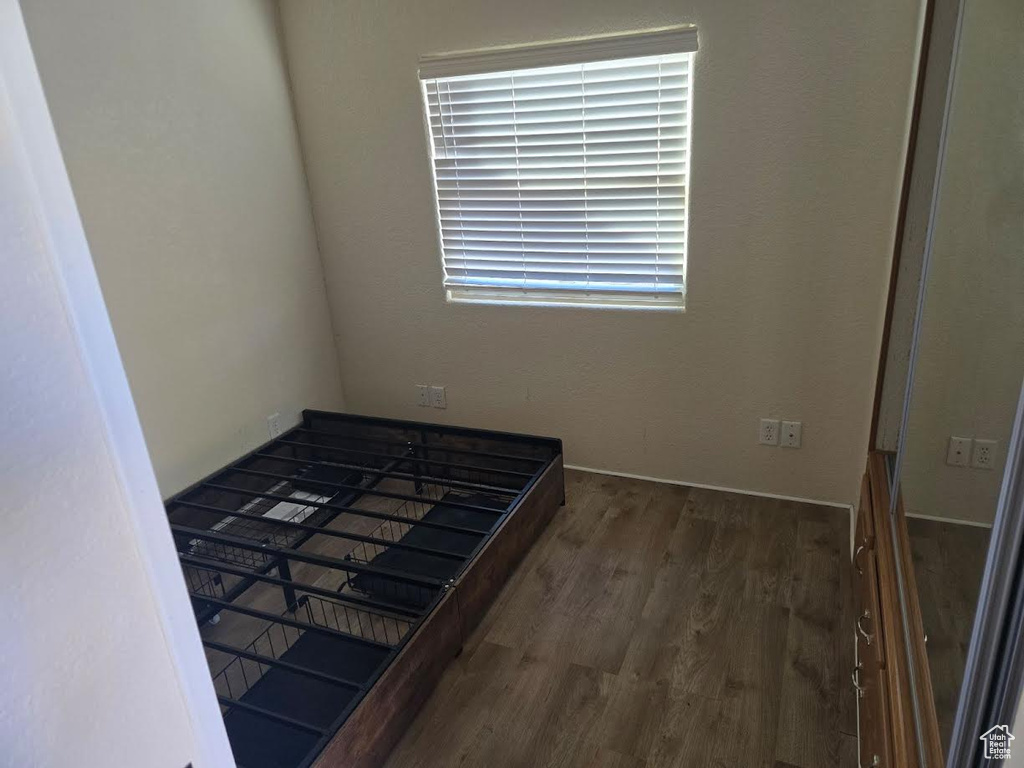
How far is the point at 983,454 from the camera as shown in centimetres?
99

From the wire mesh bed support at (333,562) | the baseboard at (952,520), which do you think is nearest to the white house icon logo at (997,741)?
the baseboard at (952,520)

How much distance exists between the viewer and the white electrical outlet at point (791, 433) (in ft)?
9.18

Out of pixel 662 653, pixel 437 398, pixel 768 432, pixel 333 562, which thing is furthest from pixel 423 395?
pixel 662 653

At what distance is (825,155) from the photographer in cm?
243

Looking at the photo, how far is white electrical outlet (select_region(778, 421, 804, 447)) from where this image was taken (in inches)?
110

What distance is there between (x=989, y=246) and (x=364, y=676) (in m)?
1.83

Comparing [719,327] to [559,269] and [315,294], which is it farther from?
[315,294]

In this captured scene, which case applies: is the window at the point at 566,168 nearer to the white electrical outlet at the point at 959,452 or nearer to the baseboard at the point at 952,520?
the baseboard at the point at 952,520

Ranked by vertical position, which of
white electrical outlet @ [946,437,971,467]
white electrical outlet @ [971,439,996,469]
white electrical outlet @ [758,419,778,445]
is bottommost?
white electrical outlet @ [758,419,778,445]

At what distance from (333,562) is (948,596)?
5.51 feet

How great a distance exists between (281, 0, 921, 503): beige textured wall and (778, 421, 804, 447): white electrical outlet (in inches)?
1.7

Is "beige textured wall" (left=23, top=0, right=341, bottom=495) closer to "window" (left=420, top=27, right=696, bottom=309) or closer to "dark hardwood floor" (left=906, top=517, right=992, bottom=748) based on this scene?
"window" (left=420, top=27, right=696, bottom=309)

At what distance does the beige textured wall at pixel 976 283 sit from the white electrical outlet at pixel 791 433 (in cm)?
106

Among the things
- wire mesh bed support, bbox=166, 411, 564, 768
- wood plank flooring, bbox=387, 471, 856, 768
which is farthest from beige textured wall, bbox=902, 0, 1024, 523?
wire mesh bed support, bbox=166, 411, 564, 768
